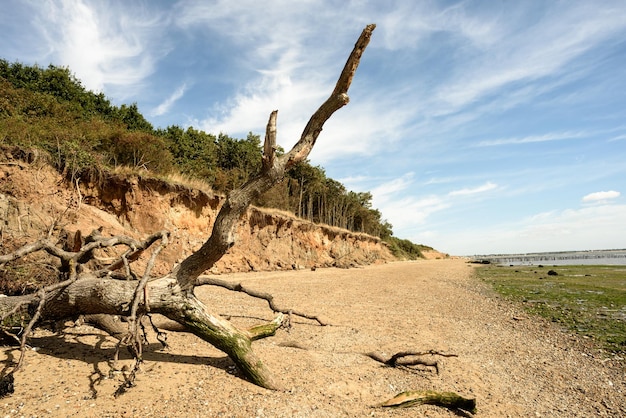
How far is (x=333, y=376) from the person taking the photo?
4824 mm

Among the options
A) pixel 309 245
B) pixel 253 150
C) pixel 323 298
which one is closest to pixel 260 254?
pixel 309 245

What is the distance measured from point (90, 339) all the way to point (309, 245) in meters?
25.9

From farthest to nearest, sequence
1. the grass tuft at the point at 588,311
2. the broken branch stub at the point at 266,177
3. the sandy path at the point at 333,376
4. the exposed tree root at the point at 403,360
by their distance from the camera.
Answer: the grass tuft at the point at 588,311, the exposed tree root at the point at 403,360, the broken branch stub at the point at 266,177, the sandy path at the point at 333,376

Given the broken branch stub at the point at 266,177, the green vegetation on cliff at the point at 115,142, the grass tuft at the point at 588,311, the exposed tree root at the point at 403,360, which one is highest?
the green vegetation on cliff at the point at 115,142

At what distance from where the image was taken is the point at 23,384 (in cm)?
369

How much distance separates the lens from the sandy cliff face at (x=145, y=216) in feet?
30.2

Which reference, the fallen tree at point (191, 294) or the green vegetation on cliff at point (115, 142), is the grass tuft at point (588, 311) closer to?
the fallen tree at point (191, 294)

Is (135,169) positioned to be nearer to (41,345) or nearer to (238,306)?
(238,306)

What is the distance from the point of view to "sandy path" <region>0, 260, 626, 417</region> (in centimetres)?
367

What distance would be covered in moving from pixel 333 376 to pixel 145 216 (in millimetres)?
14971

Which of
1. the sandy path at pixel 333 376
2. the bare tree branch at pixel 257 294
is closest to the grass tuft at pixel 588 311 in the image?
the sandy path at pixel 333 376

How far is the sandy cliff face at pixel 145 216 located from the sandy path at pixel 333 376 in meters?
2.71

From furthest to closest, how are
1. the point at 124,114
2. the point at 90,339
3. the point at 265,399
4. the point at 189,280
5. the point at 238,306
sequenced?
the point at 124,114 < the point at 238,306 < the point at 90,339 < the point at 189,280 < the point at 265,399

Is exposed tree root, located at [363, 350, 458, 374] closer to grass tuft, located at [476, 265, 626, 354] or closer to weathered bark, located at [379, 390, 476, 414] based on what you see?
weathered bark, located at [379, 390, 476, 414]
